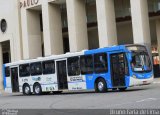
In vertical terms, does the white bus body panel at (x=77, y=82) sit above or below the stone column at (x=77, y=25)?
below

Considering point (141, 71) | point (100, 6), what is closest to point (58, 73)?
point (141, 71)

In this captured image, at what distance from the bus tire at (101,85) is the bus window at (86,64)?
2.63ft

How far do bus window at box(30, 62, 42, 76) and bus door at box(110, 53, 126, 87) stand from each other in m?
7.23

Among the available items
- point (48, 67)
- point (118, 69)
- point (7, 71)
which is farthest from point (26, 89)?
point (118, 69)

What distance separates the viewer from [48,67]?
29.1m

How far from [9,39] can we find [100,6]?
53.2ft

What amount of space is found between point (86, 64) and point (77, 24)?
16415mm

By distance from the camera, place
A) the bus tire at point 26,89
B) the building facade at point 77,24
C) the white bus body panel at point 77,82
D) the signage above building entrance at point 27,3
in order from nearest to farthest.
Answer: the white bus body panel at point 77,82 → the bus tire at point 26,89 → the building facade at point 77,24 → the signage above building entrance at point 27,3

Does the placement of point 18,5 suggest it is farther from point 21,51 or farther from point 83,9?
point 83,9

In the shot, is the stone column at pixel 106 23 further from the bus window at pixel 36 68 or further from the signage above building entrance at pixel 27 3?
the bus window at pixel 36 68

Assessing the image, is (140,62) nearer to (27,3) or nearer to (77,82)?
(77,82)

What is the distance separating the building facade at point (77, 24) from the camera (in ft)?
127

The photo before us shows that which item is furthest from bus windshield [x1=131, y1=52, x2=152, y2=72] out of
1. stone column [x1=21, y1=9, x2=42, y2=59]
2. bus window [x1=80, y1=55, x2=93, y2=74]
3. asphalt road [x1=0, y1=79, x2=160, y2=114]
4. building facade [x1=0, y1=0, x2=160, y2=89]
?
stone column [x1=21, y1=9, x2=42, y2=59]

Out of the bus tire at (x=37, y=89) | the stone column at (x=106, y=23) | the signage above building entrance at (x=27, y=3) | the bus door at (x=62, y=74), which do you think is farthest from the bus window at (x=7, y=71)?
the signage above building entrance at (x=27, y=3)
